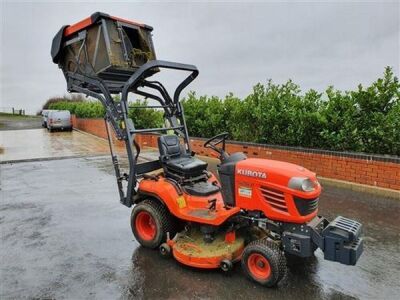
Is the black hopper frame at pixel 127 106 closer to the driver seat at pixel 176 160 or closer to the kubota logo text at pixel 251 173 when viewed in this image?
the driver seat at pixel 176 160

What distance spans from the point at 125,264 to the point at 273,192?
2054mm

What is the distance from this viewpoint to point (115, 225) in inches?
234

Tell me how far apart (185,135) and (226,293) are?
2.69 metres

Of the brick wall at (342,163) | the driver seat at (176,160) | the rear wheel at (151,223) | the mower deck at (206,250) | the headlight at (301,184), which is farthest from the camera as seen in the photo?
the brick wall at (342,163)

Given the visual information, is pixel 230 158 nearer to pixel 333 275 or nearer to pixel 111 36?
pixel 333 275

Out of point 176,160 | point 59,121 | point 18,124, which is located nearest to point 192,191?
point 176,160

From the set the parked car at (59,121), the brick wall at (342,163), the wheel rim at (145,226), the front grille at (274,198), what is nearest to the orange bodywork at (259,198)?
the front grille at (274,198)

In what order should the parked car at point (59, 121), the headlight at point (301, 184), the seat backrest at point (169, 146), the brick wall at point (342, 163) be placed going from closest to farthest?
the headlight at point (301, 184)
the seat backrest at point (169, 146)
the brick wall at point (342, 163)
the parked car at point (59, 121)

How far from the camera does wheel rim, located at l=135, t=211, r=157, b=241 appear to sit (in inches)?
196

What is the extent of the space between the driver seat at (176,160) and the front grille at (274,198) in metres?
1.29

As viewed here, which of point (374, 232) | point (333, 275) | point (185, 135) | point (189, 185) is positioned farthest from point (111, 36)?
point (374, 232)

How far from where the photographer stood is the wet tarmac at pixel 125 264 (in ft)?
12.5

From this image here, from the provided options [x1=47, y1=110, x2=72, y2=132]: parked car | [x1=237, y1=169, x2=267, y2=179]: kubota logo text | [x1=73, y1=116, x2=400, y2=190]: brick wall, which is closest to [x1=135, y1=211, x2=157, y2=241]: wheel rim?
[x1=237, y1=169, x2=267, y2=179]: kubota logo text

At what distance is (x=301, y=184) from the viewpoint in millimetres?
3705
